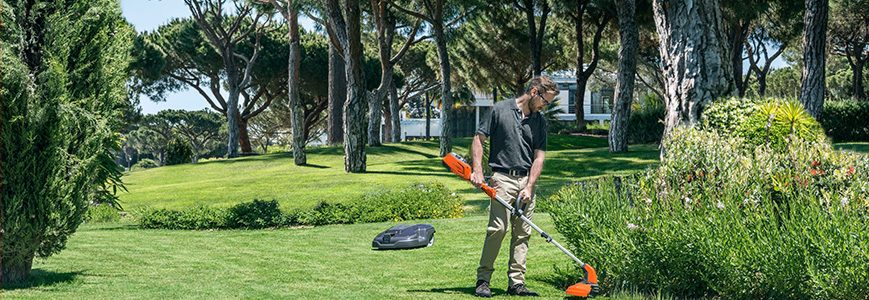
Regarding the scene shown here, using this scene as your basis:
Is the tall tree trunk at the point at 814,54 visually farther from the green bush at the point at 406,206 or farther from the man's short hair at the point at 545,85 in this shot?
the man's short hair at the point at 545,85

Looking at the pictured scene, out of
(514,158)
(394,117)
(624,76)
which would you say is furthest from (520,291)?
(394,117)

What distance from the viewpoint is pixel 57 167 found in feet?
19.5

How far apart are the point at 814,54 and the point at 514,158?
56.5 ft

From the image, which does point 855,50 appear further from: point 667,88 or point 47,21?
point 47,21

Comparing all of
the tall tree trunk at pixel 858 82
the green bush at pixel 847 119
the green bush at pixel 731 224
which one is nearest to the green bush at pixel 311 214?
the green bush at pixel 731 224

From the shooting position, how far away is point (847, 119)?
87.4ft

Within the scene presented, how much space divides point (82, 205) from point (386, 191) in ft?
31.0

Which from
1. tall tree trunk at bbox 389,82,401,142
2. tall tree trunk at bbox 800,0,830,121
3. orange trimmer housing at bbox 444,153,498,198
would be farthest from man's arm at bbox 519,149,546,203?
tall tree trunk at bbox 389,82,401,142

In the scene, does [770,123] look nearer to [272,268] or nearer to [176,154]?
[272,268]

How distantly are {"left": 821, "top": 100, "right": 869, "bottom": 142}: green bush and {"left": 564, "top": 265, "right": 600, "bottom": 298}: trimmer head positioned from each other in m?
25.2

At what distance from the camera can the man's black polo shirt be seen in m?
5.82

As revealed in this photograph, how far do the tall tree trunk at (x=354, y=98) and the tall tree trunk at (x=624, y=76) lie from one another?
29.5 feet

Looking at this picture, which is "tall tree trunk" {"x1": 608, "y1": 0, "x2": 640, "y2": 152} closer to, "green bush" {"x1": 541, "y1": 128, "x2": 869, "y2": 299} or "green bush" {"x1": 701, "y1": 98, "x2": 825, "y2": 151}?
"green bush" {"x1": 701, "y1": 98, "x2": 825, "y2": 151}

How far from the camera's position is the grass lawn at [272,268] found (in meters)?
6.02
